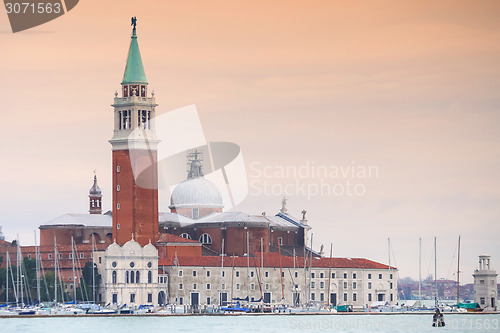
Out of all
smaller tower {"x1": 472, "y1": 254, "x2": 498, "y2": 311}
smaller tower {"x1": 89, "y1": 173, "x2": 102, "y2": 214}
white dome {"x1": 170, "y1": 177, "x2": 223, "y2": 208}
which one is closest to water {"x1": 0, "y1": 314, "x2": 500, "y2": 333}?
smaller tower {"x1": 472, "y1": 254, "x2": 498, "y2": 311}

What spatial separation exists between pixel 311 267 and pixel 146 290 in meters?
12.7

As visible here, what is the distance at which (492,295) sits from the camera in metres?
105

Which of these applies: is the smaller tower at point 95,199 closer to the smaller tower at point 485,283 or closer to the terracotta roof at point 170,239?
the terracotta roof at point 170,239

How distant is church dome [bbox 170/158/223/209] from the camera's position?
112 metres

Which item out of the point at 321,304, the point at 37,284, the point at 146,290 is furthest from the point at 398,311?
the point at 37,284

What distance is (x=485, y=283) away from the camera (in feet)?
344

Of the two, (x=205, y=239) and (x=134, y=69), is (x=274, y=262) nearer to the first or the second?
(x=205, y=239)

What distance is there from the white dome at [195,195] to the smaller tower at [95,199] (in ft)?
17.3

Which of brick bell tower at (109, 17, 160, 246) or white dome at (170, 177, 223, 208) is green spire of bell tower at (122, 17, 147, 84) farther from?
white dome at (170, 177, 223, 208)

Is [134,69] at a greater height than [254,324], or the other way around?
[134,69]

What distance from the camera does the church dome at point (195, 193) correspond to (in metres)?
112

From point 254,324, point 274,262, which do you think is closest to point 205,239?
point 274,262

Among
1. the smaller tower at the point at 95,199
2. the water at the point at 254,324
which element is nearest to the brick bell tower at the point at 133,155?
the water at the point at 254,324

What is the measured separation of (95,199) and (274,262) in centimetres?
1523
